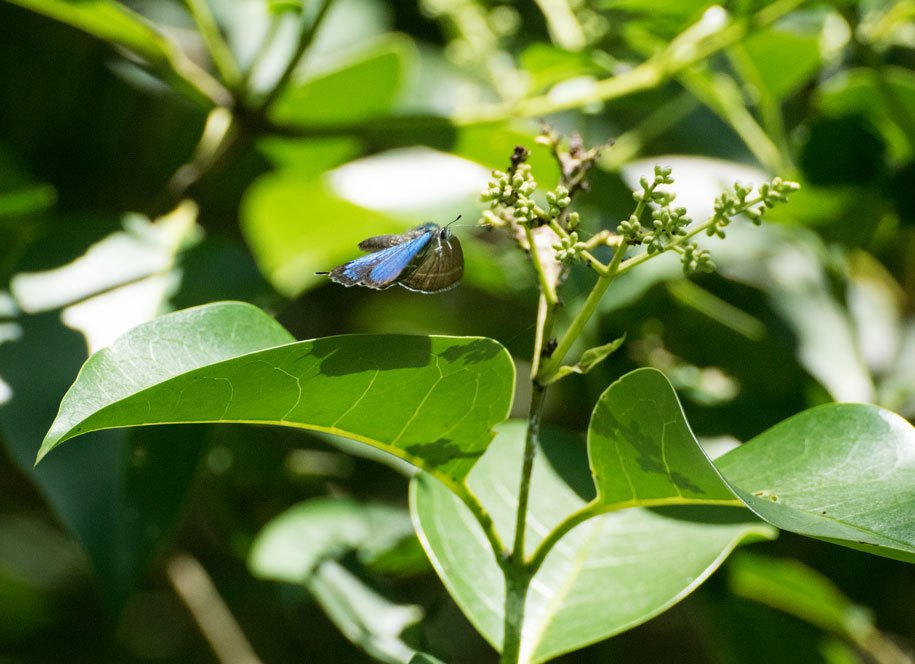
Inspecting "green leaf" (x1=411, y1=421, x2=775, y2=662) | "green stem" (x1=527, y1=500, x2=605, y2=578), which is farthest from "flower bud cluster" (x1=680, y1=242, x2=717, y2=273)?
"green leaf" (x1=411, y1=421, x2=775, y2=662)

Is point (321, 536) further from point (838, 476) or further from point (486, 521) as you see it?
point (838, 476)

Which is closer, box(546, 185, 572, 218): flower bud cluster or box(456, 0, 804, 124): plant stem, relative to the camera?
box(546, 185, 572, 218): flower bud cluster

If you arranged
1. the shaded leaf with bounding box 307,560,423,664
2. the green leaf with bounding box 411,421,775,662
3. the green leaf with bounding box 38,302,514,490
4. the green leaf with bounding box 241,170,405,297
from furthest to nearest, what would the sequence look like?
the green leaf with bounding box 241,170,405,297
the shaded leaf with bounding box 307,560,423,664
the green leaf with bounding box 411,421,775,662
the green leaf with bounding box 38,302,514,490

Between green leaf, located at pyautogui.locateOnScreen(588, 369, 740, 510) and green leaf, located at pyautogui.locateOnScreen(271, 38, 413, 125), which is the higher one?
green leaf, located at pyautogui.locateOnScreen(271, 38, 413, 125)

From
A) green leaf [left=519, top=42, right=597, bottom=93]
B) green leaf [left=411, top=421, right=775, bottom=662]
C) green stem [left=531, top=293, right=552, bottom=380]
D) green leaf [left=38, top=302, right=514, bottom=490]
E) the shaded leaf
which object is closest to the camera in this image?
→ green leaf [left=38, top=302, right=514, bottom=490]

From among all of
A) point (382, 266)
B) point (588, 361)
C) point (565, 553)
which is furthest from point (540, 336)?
point (565, 553)

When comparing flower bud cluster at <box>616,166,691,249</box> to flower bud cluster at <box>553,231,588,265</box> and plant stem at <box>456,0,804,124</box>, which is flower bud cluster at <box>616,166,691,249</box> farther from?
plant stem at <box>456,0,804,124</box>

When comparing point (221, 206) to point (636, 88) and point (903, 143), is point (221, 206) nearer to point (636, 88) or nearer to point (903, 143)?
point (636, 88)

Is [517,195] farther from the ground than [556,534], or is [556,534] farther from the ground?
[517,195]
